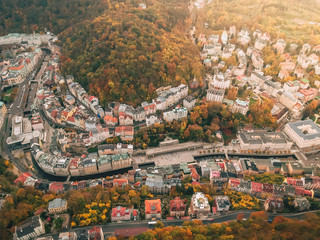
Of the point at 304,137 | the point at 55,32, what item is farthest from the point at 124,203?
the point at 55,32

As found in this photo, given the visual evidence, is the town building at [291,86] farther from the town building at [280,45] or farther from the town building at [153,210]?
the town building at [153,210]

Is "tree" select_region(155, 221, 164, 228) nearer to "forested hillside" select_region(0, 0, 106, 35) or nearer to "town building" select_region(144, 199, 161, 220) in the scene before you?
"town building" select_region(144, 199, 161, 220)

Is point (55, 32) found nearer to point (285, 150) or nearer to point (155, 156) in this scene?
point (155, 156)

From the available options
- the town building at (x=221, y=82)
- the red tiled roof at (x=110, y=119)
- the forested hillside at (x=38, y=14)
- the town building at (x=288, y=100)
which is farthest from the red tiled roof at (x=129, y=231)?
the forested hillside at (x=38, y=14)

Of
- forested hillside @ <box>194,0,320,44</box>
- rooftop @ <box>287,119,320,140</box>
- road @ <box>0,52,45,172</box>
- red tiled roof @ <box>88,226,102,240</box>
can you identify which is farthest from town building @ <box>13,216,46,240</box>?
forested hillside @ <box>194,0,320,44</box>

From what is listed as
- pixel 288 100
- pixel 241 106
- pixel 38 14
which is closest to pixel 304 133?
pixel 288 100
